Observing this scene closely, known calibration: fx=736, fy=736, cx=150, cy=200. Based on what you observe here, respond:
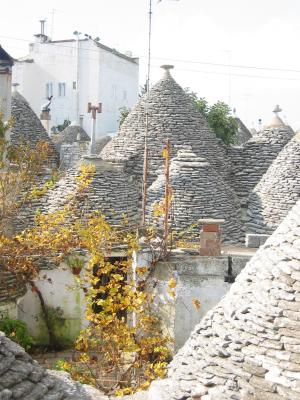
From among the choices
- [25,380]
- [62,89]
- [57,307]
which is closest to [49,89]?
[62,89]

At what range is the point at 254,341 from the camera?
24.1 ft

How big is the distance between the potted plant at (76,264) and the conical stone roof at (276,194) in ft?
12.3

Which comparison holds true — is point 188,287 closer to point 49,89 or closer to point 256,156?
point 256,156

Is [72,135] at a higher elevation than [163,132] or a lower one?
higher

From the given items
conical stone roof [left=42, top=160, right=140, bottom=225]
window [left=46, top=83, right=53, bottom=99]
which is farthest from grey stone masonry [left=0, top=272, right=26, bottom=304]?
window [left=46, top=83, right=53, bottom=99]

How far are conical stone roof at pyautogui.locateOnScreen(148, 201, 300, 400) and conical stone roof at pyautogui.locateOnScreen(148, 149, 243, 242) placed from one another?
7253mm

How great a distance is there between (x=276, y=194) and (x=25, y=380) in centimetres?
1088

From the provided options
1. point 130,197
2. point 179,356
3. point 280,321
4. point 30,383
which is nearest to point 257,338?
point 280,321

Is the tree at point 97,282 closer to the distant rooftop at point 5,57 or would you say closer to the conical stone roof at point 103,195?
the conical stone roof at point 103,195

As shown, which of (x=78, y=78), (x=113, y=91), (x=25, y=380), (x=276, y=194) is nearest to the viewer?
(x=25, y=380)

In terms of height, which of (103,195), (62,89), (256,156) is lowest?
(103,195)

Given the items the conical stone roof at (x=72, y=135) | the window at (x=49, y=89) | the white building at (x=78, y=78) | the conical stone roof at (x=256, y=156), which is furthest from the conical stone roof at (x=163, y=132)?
the window at (x=49, y=89)

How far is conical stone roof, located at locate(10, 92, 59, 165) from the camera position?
22.0 meters

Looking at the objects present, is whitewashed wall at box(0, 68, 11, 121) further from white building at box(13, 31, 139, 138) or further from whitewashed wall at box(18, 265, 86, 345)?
white building at box(13, 31, 139, 138)
